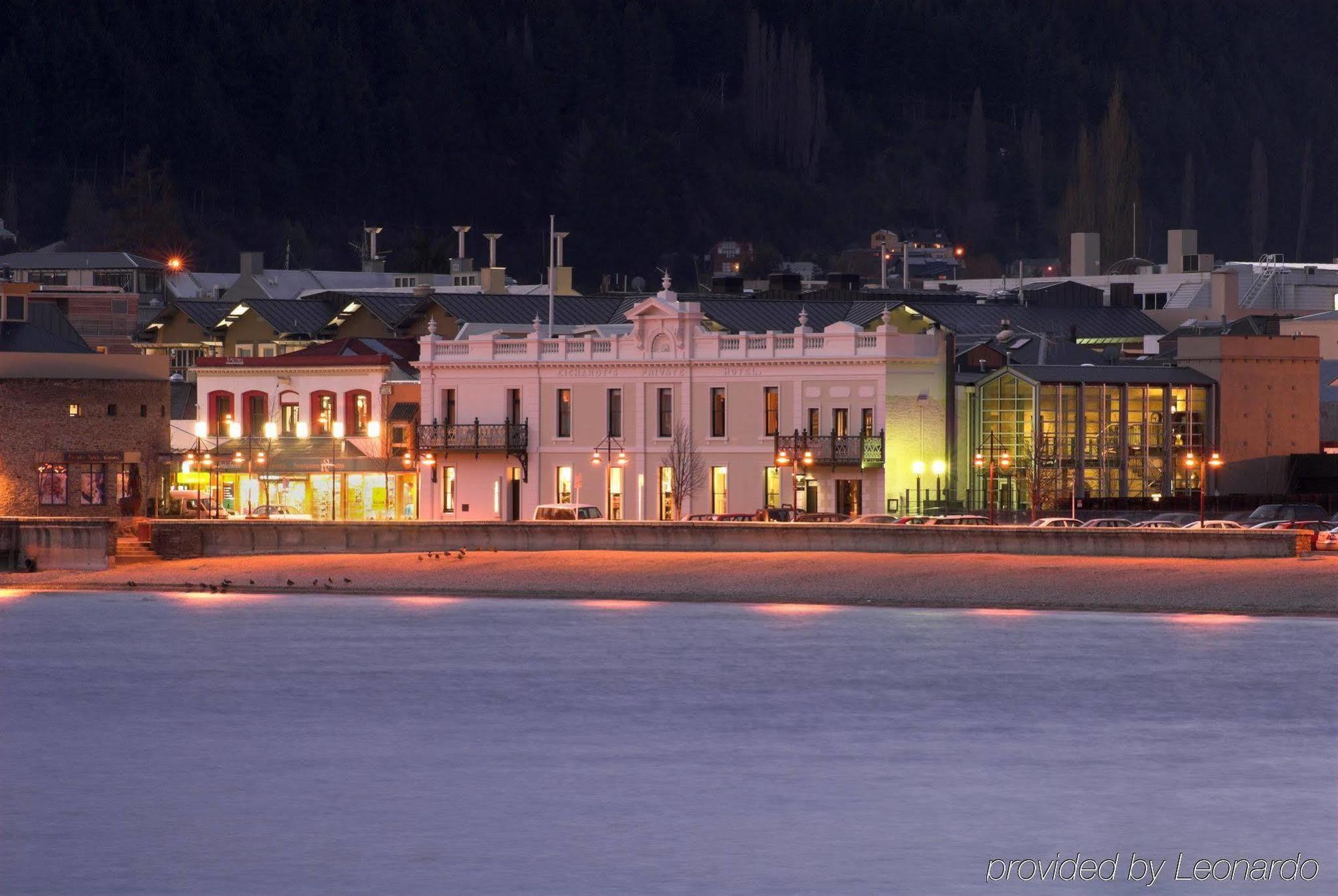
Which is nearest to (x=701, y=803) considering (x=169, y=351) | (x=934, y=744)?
(x=934, y=744)

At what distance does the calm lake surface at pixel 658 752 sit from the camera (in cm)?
4072

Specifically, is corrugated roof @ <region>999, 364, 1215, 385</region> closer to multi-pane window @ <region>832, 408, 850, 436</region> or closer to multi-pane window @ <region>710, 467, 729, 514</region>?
multi-pane window @ <region>832, 408, 850, 436</region>

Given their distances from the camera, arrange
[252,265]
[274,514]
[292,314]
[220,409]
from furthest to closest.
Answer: [252,265] < [292,314] < [220,409] < [274,514]

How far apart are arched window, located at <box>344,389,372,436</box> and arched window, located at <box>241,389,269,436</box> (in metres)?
3.53

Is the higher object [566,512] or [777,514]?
[566,512]

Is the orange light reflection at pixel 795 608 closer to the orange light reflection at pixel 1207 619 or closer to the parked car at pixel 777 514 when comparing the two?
the orange light reflection at pixel 1207 619

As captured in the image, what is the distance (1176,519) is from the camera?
91875mm

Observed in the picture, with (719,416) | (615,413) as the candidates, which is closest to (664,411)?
(615,413)

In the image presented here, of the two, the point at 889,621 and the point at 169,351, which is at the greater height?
the point at 169,351

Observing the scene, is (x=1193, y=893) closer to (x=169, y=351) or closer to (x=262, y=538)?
(x=262, y=538)

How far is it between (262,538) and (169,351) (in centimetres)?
4027

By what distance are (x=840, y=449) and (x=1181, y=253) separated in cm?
9099

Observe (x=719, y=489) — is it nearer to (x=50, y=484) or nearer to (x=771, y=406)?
(x=771, y=406)

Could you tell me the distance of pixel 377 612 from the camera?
83688mm
